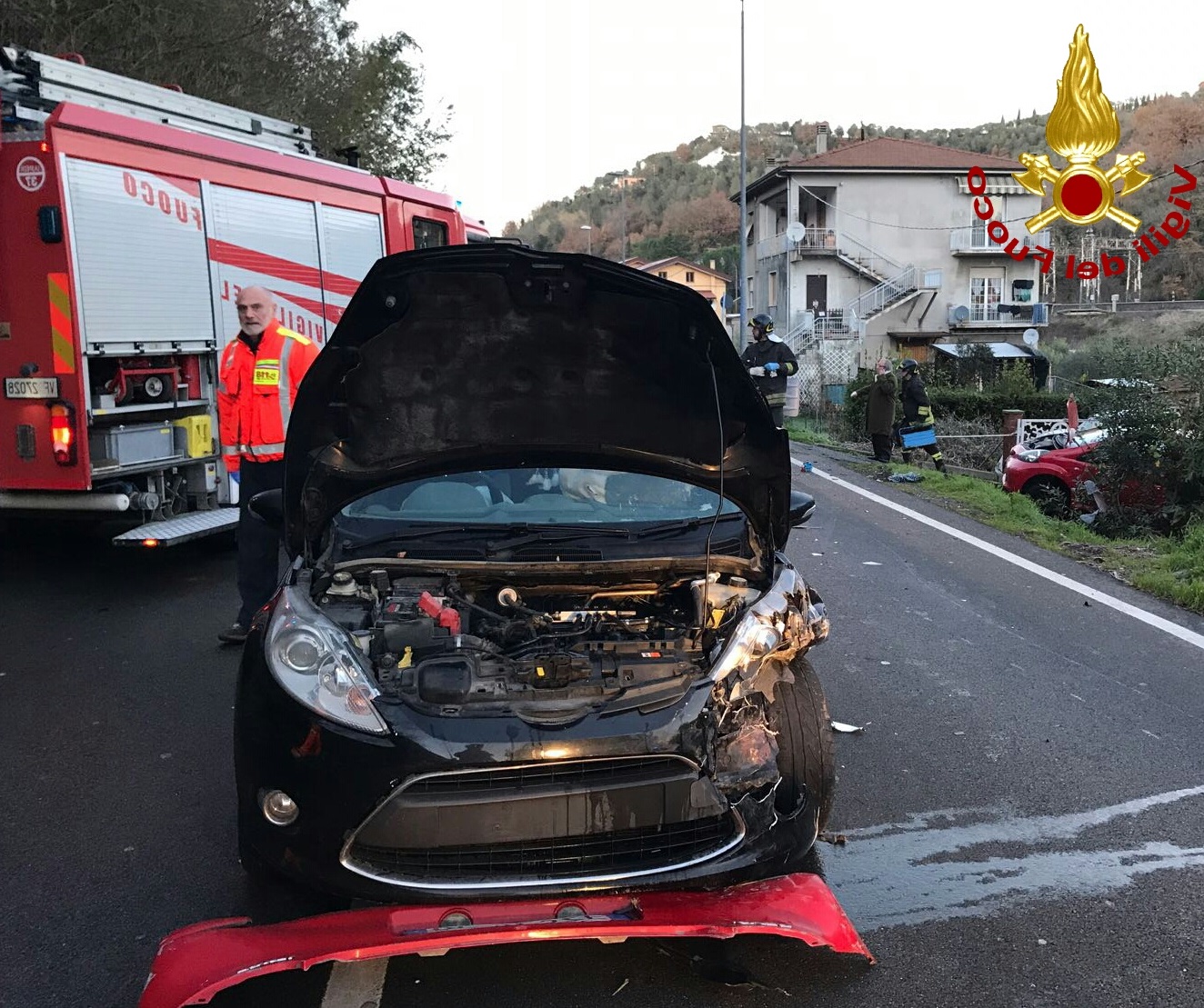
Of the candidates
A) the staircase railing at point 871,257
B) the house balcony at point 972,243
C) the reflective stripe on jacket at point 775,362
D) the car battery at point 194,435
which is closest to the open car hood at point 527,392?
the car battery at point 194,435

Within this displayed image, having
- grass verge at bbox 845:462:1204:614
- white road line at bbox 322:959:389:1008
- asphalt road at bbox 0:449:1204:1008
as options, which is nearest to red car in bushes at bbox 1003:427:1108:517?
grass verge at bbox 845:462:1204:614

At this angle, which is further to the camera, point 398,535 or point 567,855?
point 398,535

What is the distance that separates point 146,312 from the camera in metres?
7.57

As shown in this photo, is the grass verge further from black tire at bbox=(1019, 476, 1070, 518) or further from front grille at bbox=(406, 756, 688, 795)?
front grille at bbox=(406, 756, 688, 795)

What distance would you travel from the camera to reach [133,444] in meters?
7.42

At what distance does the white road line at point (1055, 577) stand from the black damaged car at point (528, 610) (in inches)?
160

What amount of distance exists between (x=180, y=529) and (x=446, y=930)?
218 inches

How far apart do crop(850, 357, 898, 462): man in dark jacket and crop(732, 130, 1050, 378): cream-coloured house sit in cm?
3067

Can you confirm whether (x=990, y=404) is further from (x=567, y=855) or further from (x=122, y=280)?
(x=567, y=855)

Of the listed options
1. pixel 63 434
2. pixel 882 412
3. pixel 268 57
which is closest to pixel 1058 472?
pixel 882 412

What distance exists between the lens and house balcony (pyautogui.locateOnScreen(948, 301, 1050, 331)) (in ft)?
158

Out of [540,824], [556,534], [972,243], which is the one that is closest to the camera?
[540,824]

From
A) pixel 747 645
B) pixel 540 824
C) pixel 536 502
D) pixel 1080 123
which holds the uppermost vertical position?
pixel 1080 123

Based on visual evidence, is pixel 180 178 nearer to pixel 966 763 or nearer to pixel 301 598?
pixel 301 598
